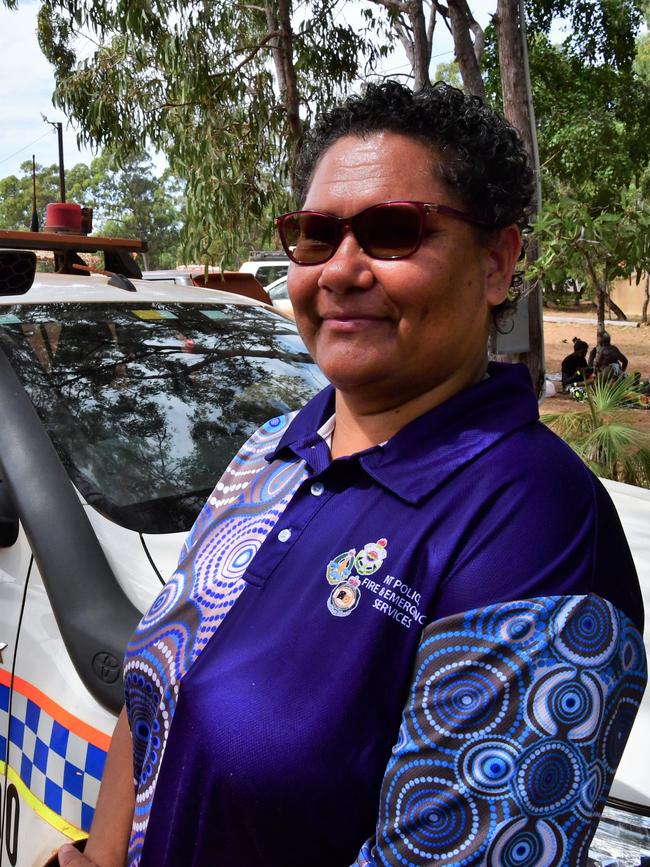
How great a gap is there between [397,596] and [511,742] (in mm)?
206

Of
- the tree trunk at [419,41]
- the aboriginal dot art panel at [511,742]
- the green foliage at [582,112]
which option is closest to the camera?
the aboriginal dot art panel at [511,742]

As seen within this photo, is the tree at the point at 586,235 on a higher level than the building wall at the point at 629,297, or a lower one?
higher

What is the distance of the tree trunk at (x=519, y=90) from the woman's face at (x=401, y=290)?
5.28m

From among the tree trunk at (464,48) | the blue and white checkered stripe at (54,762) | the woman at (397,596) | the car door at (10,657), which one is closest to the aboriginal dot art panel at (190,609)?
the woman at (397,596)

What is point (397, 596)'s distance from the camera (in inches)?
42.5

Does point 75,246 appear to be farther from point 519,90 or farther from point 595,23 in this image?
point 595,23

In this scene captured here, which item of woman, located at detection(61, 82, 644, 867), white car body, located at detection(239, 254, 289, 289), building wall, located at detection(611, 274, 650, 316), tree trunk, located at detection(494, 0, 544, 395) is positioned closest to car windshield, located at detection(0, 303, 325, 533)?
woman, located at detection(61, 82, 644, 867)

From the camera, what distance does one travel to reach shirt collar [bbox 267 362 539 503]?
1165 mm

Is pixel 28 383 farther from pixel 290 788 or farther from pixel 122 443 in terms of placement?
pixel 290 788

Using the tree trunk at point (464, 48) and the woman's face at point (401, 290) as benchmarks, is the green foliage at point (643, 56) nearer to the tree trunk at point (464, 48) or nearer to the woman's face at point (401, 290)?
the tree trunk at point (464, 48)

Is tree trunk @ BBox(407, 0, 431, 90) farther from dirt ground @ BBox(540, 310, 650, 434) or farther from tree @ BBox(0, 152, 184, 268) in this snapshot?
tree @ BBox(0, 152, 184, 268)

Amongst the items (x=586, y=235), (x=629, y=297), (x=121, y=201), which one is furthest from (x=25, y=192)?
(x=586, y=235)

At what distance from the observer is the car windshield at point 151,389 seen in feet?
7.69

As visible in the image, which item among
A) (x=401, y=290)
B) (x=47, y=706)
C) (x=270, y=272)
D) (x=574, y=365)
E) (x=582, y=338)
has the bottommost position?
(x=582, y=338)
